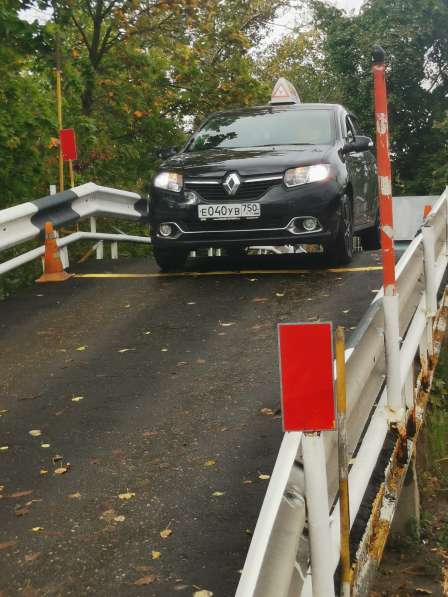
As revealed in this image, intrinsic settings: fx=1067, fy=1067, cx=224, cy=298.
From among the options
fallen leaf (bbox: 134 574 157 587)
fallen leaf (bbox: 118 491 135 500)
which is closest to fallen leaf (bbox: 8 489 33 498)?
fallen leaf (bbox: 118 491 135 500)

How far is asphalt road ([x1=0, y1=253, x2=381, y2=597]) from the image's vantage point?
4.46m

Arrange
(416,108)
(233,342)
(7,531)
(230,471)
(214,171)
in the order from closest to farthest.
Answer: (7,531)
(230,471)
(233,342)
(214,171)
(416,108)

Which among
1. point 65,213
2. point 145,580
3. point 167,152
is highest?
point 167,152

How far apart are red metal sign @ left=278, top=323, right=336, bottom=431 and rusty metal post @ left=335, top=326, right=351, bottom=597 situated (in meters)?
0.28

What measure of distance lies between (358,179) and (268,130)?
1.14 meters

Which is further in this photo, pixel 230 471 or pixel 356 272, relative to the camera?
pixel 356 272

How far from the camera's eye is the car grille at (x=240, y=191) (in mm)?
10234

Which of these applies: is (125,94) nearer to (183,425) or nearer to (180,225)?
(180,225)

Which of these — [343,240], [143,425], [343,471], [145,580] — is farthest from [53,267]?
[343,471]

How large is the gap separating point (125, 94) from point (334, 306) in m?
13.3

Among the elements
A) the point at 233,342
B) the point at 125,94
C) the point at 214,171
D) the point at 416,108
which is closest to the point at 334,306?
the point at 233,342

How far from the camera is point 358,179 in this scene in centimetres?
1157

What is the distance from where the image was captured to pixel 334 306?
8898mm

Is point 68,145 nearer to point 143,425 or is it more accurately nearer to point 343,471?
point 143,425
